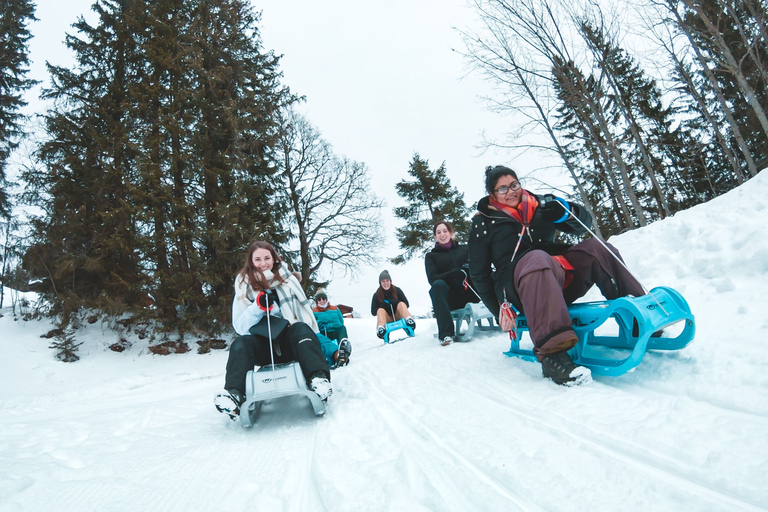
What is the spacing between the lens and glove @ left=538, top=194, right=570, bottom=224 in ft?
8.73

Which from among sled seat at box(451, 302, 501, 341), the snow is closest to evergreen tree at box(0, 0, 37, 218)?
the snow

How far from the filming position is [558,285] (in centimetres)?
218

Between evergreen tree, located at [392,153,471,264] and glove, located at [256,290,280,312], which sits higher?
evergreen tree, located at [392,153,471,264]

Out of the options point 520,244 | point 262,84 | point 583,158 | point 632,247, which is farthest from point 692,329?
point 583,158

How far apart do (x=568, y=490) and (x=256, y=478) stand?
1.27 metres

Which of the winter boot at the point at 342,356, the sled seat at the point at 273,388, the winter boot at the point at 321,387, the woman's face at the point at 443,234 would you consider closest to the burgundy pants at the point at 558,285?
the winter boot at the point at 321,387

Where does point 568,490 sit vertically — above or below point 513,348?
below

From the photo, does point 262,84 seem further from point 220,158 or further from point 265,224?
point 265,224

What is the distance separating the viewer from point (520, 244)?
2.62m

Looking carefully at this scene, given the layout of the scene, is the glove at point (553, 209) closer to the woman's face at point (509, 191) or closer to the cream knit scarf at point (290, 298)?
the woman's face at point (509, 191)

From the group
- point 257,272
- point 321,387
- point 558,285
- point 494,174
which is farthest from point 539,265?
point 257,272

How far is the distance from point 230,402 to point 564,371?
6.71ft

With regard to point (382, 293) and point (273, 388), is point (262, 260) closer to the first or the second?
point (273, 388)

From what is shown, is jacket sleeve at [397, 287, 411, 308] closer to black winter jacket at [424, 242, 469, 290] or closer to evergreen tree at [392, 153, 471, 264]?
black winter jacket at [424, 242, 469, 290]
